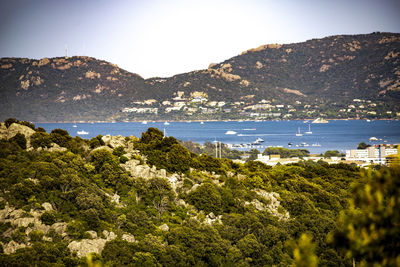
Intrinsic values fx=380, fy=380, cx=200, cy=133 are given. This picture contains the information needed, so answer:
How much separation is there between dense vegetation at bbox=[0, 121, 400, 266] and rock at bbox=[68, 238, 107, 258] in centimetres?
39

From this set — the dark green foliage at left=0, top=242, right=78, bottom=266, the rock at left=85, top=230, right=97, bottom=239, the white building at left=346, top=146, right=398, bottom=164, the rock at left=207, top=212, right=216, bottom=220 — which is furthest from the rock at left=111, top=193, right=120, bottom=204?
the white building at left=346, top=146, right=398, bottom=164

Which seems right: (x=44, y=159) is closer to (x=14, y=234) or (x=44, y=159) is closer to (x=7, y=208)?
(x=7, y=208)

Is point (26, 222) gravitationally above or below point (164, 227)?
above

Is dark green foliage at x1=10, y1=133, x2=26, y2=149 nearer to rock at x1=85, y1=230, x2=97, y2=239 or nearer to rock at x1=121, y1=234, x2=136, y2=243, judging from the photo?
rock at x1=85, y1=230, x2=97, y2=239

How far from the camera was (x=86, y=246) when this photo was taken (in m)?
15.6

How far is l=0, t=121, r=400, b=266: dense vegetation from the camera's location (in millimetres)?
16016

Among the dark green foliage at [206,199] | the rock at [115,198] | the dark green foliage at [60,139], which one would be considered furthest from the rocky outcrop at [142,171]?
the dark green foliage at [60,139]

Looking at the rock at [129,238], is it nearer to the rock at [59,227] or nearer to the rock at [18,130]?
the rock at [59,227]

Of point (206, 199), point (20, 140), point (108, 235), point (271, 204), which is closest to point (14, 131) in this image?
point (20, 140)

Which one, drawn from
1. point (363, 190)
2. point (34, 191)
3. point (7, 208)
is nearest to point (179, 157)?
point (34, 191)

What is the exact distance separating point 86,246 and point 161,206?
20.6 feet

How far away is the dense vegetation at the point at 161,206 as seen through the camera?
16016 mm

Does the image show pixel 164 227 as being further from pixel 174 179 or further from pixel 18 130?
pixel 18 130

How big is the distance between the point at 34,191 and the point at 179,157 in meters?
9.88
